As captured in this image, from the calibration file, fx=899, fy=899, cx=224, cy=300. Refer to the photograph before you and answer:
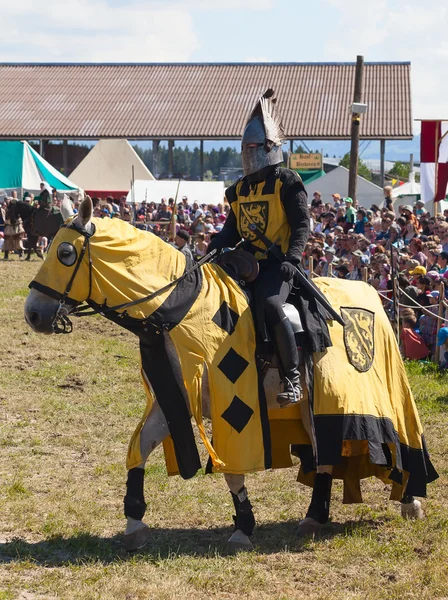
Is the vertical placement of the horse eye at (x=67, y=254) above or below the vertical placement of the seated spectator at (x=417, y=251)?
below

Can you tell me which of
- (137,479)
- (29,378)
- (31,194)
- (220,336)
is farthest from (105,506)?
(31,194)

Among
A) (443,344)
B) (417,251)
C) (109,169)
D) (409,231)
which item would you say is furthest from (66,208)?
(109,169)

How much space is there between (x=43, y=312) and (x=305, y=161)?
25068 mm

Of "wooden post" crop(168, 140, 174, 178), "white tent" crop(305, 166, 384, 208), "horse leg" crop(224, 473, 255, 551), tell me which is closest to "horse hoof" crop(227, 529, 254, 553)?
"horse leg" crop(224, 473, 255, 551)

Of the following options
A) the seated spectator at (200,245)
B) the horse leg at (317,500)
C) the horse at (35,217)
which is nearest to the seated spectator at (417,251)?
the seated spectator at (200,245)

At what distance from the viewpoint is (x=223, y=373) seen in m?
5.21

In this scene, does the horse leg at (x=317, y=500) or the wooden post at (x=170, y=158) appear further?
the wooden post at (x=170, y=158)

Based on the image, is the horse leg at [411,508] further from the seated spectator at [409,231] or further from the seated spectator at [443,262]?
the seated spectator at [409,231]

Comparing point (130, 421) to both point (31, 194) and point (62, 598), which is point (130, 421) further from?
point (31, 194)

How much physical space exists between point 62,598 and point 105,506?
153cm

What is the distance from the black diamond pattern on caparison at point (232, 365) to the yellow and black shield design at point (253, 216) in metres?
0.86

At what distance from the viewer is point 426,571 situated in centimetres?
507

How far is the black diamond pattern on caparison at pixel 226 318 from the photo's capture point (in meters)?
5.29

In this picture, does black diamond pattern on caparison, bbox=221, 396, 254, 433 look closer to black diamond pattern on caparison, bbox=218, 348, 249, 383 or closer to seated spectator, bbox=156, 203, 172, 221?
black diamond pattern on caparison, bbox=218, 348, 249, 383
